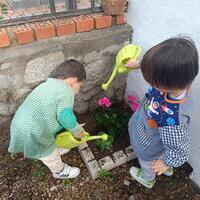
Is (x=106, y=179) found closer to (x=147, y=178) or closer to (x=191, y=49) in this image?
(x=147, y=178)

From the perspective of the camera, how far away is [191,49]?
1233mm

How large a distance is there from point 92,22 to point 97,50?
0.21m

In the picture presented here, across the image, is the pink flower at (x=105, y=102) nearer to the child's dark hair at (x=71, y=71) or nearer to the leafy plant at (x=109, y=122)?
the leafy plant at (x=109, y=122)

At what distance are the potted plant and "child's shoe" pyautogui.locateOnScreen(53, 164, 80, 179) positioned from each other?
119 centimetres

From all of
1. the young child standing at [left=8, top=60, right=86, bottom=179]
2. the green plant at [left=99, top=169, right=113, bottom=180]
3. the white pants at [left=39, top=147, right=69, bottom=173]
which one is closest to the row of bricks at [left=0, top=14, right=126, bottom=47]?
the young child standing at [left=8, top=60, right=86, bottom=179]

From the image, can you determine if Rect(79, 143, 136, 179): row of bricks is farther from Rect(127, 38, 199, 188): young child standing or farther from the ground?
Rect(127, 38, 199, 188): young child standing

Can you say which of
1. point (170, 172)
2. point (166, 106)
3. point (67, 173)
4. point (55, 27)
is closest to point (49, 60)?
point (55, 27)

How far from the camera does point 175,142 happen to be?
1437mm

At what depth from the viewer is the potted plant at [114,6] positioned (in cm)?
198

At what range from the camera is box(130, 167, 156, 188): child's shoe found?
80.4 inches

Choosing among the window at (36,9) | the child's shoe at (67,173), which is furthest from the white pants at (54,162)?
the window at (36,9)

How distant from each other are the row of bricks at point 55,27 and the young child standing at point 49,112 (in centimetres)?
33

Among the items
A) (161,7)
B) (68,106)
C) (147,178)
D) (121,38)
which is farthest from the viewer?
(121,38)

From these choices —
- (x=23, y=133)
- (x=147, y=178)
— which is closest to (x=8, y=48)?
(x=23, y=133)
